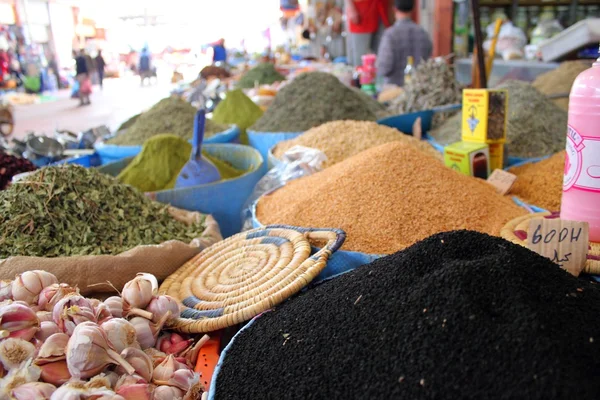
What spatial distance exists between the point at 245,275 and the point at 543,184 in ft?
2.61

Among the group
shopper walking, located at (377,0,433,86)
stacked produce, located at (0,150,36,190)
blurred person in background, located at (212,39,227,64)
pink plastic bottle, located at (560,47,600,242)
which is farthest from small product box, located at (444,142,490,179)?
blurred person in background, located at (212,39,227,64)

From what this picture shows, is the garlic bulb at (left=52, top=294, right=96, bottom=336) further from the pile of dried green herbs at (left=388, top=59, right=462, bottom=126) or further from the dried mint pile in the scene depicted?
the pile of dried green herbs at (left=388, top=59, right=462, bottom=126)

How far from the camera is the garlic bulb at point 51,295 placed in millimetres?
709

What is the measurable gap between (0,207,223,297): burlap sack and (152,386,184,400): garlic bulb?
0.29m

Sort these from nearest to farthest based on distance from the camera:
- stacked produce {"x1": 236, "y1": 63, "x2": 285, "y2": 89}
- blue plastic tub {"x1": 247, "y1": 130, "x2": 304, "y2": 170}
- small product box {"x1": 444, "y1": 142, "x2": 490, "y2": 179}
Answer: small product box {"x1": 444, "y1": 142, "x2": 490, "y2": 179}, blue plastic tub {"x1": 247, "y1": 130, "x2": 304, "y2": 170}, stacked produce {"x1": 236, "y1": 63, "x2": 285, "y2": 89}

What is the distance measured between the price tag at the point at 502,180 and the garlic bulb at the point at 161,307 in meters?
0.81

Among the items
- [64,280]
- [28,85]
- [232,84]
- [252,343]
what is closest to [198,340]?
[252,343]

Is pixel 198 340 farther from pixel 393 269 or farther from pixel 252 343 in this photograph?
pixel 393 269

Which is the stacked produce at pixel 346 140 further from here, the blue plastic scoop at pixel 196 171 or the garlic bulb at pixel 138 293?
the garlic bulb at pixel 138 293

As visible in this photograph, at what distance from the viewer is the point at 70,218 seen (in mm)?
996

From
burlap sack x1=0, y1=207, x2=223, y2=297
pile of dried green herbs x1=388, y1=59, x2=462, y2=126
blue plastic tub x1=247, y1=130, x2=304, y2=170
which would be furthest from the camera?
pile of dried green herbs x1=388, y1=59, x2=462, y2=126

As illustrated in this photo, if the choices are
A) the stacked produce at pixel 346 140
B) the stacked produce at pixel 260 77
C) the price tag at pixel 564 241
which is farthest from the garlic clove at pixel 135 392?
the stacked produce at pixel 260 77

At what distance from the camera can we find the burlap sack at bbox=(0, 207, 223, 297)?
34.2 inches

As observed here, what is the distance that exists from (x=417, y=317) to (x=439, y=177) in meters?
0.57
